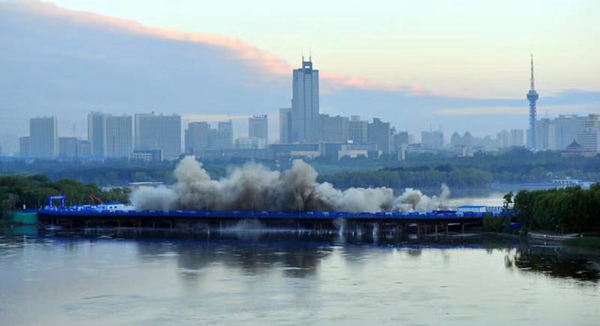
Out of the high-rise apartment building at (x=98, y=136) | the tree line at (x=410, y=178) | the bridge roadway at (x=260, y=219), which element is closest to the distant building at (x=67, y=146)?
the high-rise apartment building at (x=98, y=136)

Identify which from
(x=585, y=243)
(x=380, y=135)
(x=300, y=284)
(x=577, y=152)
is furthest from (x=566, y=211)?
(x=380, y=135)

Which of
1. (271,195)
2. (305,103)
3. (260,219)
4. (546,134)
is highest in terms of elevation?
(305,103)

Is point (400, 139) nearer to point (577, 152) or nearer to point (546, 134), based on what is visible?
point (546, 134)

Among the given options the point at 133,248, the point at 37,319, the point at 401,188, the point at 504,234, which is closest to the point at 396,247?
the point at 504,234

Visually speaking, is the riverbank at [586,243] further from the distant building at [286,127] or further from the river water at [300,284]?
the distant building at [286,127]

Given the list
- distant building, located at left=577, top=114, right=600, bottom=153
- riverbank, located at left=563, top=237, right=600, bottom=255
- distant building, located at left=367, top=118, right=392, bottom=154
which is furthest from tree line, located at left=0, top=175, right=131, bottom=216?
distant building, located at left=367, top=118, right=392, bottom=154

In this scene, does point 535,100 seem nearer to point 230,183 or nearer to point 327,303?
point 230,183
